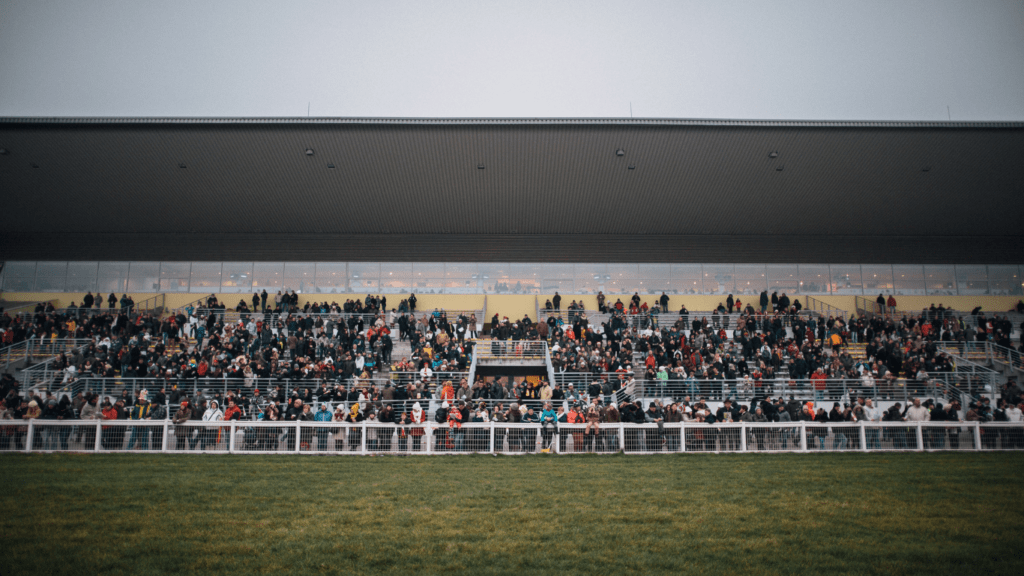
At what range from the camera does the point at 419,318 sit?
28984 millimetres

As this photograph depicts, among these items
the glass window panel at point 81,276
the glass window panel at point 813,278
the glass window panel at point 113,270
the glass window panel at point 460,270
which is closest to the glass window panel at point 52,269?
the glass window panel at point 81,276

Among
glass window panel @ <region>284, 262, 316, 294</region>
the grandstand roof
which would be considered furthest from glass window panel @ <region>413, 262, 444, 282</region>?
glass window panel @ <region>284, 262, 316, 294</region>

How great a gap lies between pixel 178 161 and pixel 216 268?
767 cm

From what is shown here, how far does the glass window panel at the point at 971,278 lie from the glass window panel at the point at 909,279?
1760 mm

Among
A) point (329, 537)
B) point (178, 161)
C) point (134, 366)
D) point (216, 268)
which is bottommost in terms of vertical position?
point (329, 537)

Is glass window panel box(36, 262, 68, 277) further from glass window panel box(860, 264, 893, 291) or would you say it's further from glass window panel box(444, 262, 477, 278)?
glass window panel box(860, 264, 893, 291)

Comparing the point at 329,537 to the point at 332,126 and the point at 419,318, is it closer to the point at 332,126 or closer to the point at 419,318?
the point at 332,126

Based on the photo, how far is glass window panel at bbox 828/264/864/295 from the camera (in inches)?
1260

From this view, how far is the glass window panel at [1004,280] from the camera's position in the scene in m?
32.2

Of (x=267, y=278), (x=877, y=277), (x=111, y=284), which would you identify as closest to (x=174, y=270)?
(x=111, y=284)

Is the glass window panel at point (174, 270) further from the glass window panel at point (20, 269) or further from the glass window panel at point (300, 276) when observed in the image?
the glass window panel at point (20, 269)

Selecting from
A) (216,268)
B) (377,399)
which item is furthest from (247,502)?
(216,268)

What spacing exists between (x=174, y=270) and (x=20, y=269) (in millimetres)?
7246

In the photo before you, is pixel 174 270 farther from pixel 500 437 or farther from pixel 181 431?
pixel 500 437
